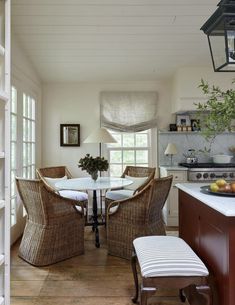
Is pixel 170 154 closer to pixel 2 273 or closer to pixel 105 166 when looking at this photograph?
pixel 105 166

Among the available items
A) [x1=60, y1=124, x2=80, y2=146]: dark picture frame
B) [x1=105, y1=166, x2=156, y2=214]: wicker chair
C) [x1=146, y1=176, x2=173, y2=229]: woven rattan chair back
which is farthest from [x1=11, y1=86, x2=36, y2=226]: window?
[x1=146, y1=176, x2=173, y2=229]: woven rattan chair back

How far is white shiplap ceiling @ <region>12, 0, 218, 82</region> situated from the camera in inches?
118

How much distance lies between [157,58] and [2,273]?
3.47 metres

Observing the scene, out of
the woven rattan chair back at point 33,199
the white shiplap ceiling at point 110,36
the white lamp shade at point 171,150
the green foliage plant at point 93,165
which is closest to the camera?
the woven rattan chair back at point 33,199

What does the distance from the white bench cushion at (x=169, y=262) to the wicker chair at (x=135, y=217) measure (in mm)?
1025

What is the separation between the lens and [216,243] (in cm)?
170

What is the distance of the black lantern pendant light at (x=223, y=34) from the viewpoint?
164cm

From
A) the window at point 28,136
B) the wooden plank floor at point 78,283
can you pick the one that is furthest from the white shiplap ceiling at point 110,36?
the wooden plank floor at point 78,283

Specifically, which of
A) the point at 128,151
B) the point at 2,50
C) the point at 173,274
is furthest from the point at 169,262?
the point at 128,151

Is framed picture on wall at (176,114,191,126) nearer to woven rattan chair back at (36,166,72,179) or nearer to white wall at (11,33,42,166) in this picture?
woven rattan chair back at (36,166,72,179)

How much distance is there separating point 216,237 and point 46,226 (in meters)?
1.87

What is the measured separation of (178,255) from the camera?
5.90 feet

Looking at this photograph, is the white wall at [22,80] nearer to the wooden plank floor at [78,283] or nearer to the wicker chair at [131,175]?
the wooden plank floor at [78,283]

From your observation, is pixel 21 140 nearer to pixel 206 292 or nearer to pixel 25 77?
pixel 25 77
